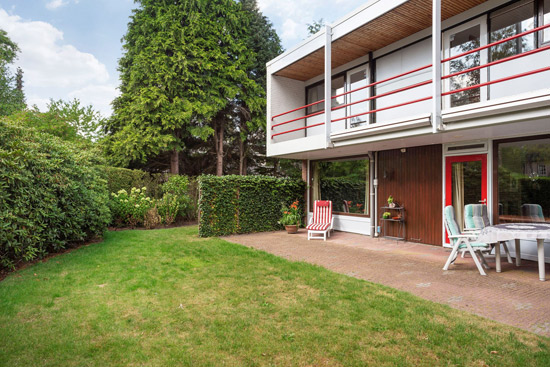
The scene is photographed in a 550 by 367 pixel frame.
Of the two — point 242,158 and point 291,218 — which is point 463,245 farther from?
point 242,158

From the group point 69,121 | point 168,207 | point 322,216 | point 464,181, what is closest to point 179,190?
point 168,207

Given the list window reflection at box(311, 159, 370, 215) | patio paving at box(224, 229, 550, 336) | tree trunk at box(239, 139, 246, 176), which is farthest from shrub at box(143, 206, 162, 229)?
tree trunk at box(239, 139, 246, 176)

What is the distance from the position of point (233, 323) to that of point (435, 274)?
147 inches

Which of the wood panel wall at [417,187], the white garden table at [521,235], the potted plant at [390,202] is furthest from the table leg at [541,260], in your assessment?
the potted plant at [390,202]

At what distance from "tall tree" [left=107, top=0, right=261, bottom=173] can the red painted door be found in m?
12.7

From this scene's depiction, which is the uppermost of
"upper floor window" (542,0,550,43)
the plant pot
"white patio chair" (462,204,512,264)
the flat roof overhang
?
the flat roof overhang

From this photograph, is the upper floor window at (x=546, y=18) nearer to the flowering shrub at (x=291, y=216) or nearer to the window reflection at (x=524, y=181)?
the window reflection at (x=524, y=181)

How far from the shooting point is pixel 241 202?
10.3 m

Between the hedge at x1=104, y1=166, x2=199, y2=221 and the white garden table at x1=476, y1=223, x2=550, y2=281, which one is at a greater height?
the hedge at x1=104, y1=166, x2=199, y2=221

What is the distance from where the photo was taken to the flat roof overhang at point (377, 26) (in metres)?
7.29

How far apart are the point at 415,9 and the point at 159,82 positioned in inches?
520

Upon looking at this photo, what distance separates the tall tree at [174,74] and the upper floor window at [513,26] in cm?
1312

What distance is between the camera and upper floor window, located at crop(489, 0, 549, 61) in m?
6.39

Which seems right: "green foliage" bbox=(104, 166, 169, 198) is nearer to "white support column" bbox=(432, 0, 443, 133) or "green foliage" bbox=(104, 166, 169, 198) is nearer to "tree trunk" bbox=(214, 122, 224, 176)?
"tree trunk" bbox=(214, 122, 224, 176)
